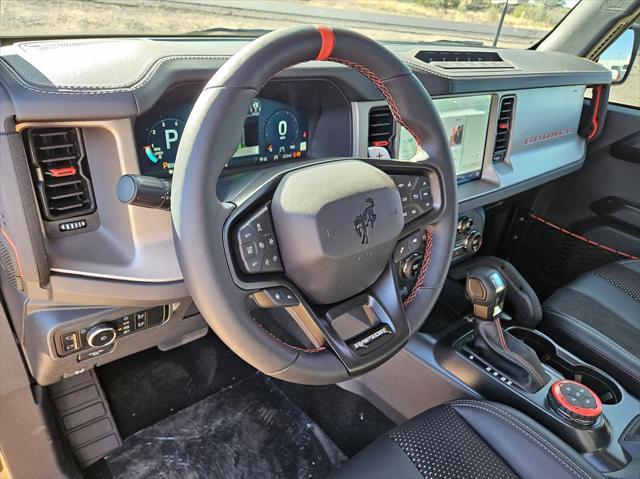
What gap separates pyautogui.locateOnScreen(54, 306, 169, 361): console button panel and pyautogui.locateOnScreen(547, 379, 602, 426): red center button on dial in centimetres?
99

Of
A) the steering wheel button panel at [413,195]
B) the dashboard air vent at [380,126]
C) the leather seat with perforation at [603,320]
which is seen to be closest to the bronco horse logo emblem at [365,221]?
the steering wheel button panel at [413,195]

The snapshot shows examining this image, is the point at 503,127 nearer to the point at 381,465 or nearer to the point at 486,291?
the point at 486,291

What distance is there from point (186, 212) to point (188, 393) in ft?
4.60

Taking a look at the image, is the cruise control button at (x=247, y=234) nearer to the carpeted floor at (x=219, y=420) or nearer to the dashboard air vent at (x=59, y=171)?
the dashboard air vent at (x=59, y=171)

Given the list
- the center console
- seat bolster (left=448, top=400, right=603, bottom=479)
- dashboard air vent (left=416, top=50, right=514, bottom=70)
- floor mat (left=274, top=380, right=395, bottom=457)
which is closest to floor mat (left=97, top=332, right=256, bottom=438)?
floor mat (left=274, top=380, right=395, bottom=457)

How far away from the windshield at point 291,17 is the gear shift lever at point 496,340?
72cm

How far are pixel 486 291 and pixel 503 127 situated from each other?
77cm

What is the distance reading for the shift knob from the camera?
137cm

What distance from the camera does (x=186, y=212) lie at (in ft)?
2.43

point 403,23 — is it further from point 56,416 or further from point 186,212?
point 56,416

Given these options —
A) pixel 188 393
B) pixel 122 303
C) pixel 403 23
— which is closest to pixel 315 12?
pixel 403 23

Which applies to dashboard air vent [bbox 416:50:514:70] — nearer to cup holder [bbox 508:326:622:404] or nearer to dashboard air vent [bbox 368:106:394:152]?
dashboard air vent [bbox 368:106:394:152]

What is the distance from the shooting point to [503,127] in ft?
6.11

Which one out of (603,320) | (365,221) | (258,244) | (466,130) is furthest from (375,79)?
(603,320)
